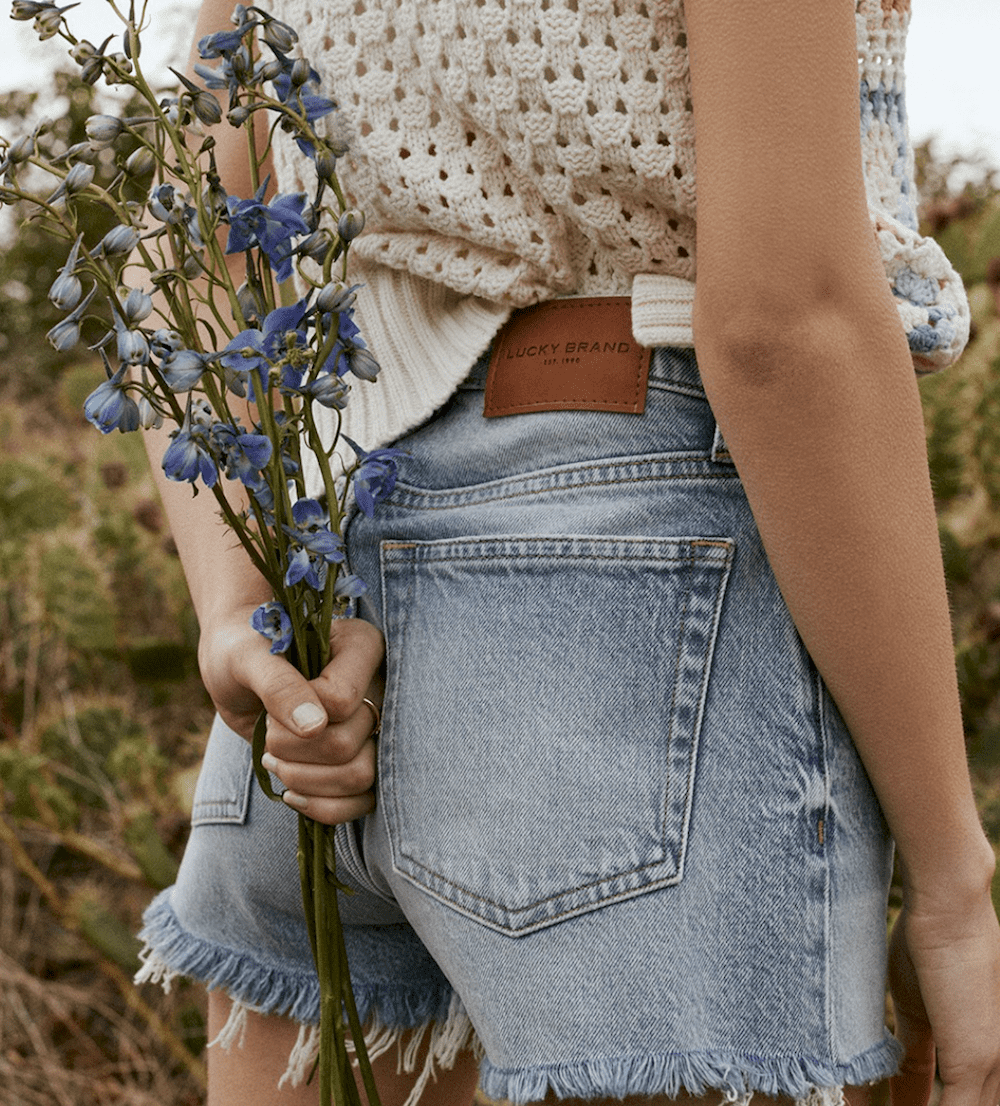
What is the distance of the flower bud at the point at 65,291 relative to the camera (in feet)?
2.01

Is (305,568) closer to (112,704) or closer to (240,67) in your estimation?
(240,67)

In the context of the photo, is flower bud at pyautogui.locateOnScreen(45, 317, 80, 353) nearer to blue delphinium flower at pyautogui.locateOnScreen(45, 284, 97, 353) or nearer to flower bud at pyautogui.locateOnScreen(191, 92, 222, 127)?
blue delphinium flower at pyautogui.locateOnScreen(45, 284, 97, 353)

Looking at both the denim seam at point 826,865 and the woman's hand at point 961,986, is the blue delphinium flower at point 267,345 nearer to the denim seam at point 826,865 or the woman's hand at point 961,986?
the denim seam at point 826,865

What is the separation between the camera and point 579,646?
641mm

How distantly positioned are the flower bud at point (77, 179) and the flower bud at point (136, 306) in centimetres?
7

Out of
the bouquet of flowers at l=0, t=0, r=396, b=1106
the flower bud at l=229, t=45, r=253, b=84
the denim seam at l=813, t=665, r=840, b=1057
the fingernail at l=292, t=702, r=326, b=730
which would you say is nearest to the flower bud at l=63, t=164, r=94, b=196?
the bouquet of flowers at l=0, t=0, r=396, b=1106

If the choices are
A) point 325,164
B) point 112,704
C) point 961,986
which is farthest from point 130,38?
point 112,704

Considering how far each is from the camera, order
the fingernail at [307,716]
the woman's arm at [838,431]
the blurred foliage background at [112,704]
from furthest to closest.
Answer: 1. the blurred foliage background at [112,704]
2. the fingernail at [307,716]
3. the woman's arm at [838,431]

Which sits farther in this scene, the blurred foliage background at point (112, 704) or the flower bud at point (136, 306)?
the blurred foliage background at point (112, 704)

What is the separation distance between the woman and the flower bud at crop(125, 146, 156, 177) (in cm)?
15

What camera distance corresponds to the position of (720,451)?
2.12ft

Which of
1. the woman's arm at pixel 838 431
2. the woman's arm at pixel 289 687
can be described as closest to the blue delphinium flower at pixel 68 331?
the woman's arm at pixel 289 687

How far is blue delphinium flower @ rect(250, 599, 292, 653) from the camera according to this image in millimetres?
680

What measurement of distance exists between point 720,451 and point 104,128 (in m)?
0.39
